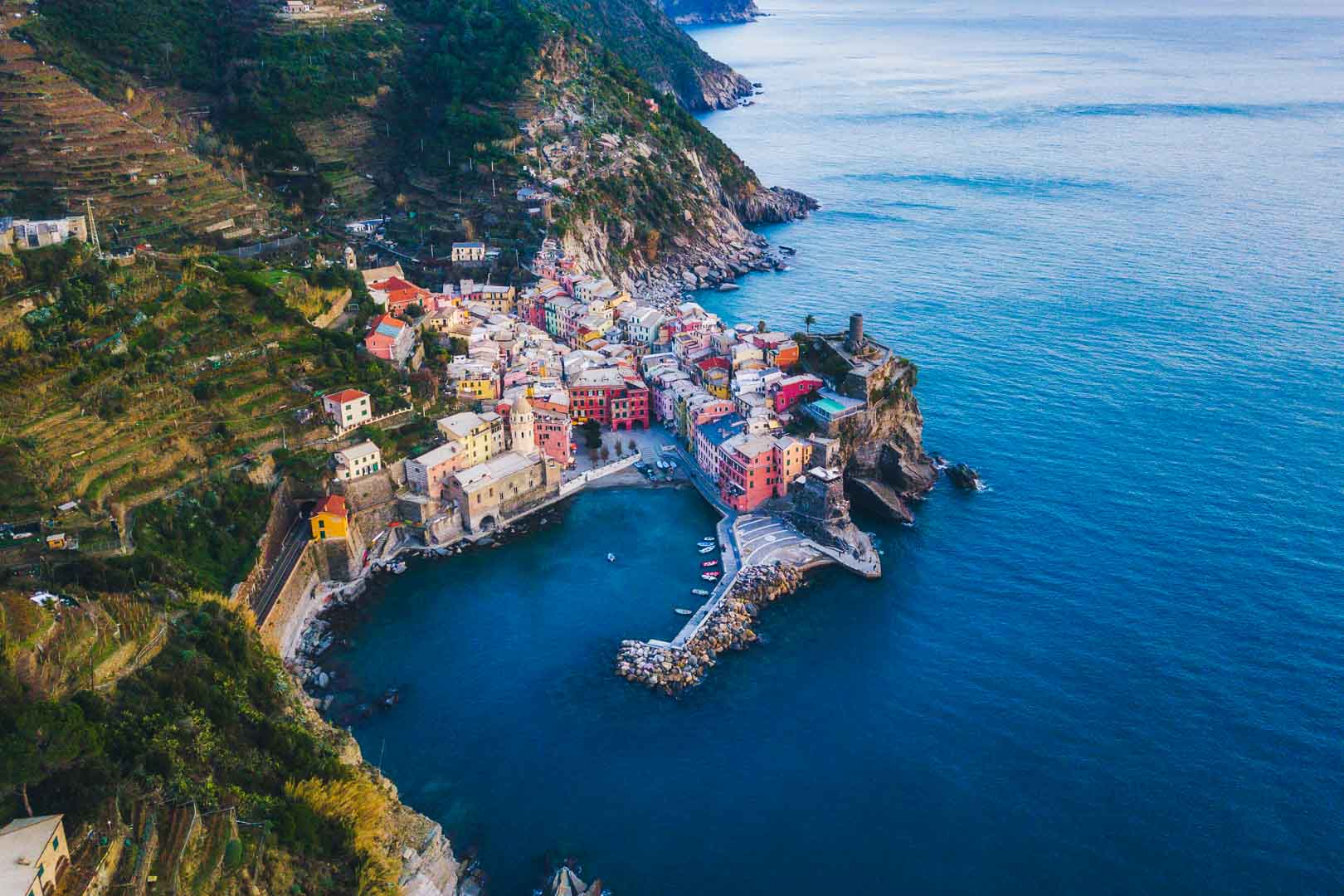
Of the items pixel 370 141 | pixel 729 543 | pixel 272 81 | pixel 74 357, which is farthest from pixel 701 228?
pixel 74 357

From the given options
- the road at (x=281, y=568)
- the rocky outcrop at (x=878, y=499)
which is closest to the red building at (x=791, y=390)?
the rocky outcrop at (x=878, y=499)

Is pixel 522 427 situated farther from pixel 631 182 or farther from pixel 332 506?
pixel 631 182

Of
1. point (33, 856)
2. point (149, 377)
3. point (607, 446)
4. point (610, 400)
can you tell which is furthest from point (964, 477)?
point (33, 856)

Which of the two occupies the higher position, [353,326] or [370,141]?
[370,141]

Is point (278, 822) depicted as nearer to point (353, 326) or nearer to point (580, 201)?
point (353, 326)

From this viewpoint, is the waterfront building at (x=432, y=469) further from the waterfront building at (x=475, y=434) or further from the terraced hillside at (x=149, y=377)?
the terraced hillside at (x=149, y=377)
